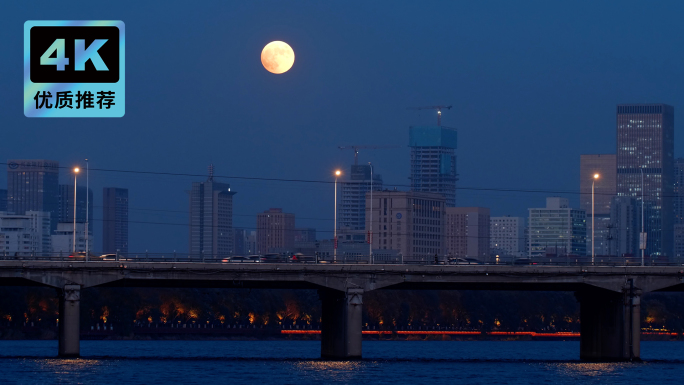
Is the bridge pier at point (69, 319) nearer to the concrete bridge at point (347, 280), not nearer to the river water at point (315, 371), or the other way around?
the concrete bridge at point (347, 280)

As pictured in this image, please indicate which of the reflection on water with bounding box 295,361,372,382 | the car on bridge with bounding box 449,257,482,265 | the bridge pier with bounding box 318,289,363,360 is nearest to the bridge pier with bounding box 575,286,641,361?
the car on bridge with bounding box 449,257,482,265

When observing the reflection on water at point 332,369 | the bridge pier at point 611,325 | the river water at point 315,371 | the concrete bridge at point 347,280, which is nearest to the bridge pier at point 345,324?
the concrete bridge at point 347,280

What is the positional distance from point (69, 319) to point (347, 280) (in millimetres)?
24883

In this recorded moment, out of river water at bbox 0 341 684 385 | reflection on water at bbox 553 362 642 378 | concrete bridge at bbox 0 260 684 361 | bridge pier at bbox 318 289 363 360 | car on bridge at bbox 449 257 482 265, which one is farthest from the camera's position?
car on bridge at bbox 449 257 482 265

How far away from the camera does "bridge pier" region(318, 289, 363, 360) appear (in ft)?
354

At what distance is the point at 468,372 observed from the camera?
109m

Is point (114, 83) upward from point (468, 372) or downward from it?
upward

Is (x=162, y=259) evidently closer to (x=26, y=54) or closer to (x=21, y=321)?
(x=26, y=54)

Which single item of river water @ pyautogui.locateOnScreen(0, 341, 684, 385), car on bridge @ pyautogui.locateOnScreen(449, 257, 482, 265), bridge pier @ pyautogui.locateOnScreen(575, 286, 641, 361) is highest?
car on bridge @ pyautogui.locateOnScreen(449, 257, 482, 265)

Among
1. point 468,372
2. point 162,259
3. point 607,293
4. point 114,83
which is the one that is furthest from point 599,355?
point 114,83

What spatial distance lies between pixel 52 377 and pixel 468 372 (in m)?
38.0

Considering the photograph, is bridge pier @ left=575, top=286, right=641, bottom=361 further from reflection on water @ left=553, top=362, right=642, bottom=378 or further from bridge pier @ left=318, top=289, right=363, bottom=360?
bridge pier @ left=318, top=289, right=363, bottom=360

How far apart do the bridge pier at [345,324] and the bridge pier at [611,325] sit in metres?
23.9

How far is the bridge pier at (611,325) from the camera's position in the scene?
360 feet
